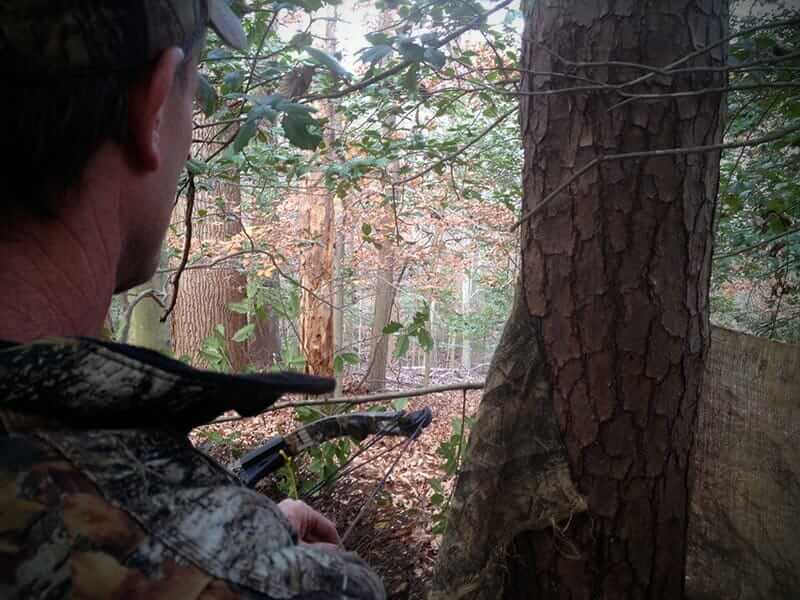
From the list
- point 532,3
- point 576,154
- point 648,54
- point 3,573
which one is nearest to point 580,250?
point 576,154

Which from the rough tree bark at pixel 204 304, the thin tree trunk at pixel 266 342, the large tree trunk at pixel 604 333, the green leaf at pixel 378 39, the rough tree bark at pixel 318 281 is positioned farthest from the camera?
the rough tree bark at pixel 318 281

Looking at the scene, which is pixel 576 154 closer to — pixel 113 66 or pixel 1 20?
pixel 113 66

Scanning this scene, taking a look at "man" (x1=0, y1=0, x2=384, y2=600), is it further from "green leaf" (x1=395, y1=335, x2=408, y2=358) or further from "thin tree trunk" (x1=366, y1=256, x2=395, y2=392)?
"thin tree trunk" (x1=366, y1=256, x2=395, y2=392)

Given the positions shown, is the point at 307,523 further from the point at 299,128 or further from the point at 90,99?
the point at 299,128

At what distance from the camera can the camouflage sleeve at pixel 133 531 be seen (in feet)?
1.73

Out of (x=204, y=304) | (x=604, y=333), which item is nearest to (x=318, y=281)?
(x=204, y=304)

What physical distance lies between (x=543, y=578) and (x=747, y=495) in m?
0.70

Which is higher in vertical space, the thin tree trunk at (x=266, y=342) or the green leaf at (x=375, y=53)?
the green leaf at (x=375, y=53)

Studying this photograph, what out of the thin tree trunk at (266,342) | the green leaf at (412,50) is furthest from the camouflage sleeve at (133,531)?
the thin tree trunk at (266,342)

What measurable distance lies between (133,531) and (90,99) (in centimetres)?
50

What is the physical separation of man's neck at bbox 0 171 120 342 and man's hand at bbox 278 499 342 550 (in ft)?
1.76

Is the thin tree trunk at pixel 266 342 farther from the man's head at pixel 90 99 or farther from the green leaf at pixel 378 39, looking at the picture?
the man's head at pixel 90 99

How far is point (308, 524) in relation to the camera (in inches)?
43.2

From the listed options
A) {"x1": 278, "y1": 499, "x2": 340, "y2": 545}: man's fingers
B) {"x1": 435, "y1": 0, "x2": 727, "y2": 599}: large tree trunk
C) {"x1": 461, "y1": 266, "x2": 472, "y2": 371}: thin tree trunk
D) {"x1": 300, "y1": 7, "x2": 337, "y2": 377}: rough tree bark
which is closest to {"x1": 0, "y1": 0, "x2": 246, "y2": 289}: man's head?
{"x1": 278, "y1": 499, "x2": 340, "y2": 545}: man's fingers
